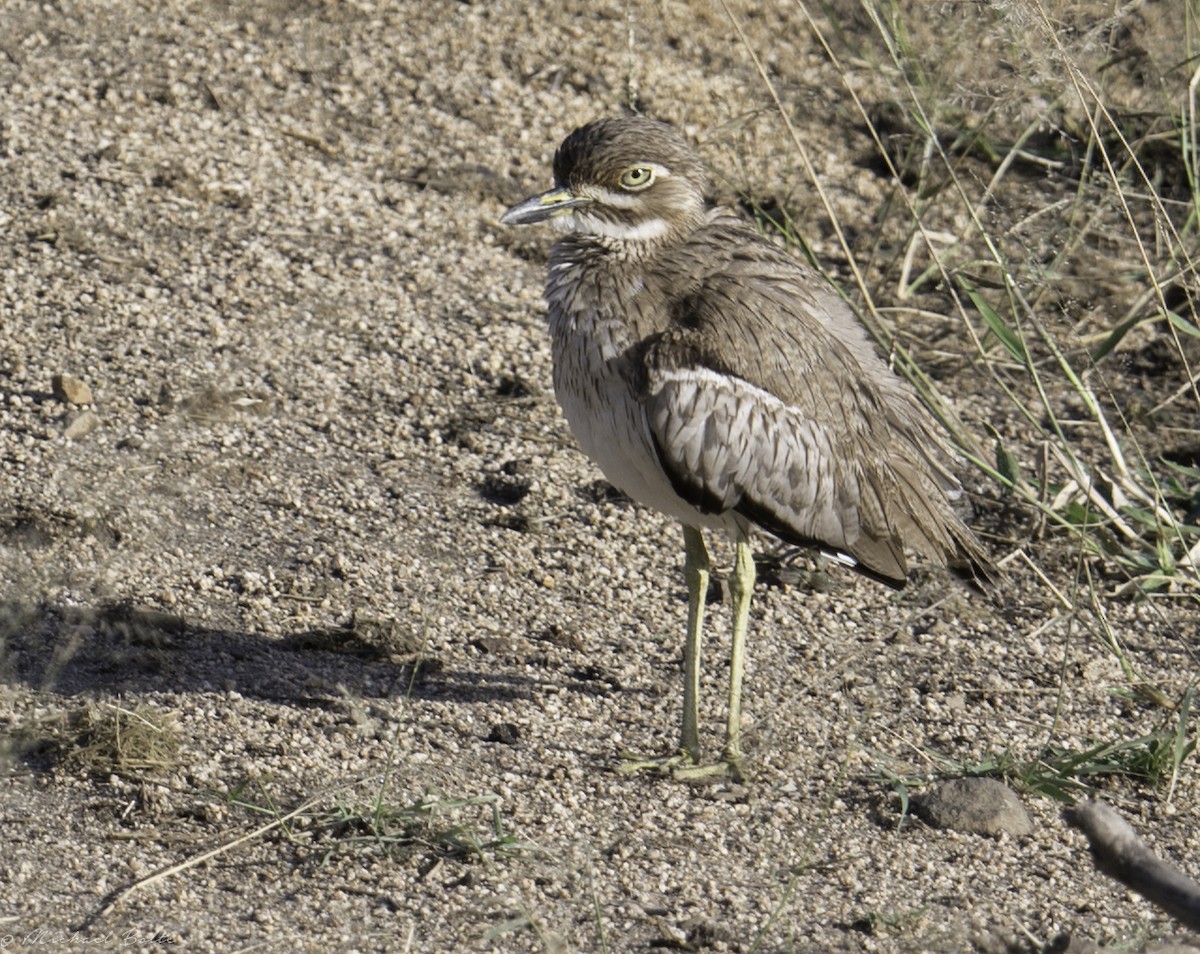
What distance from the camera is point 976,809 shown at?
4109 mm

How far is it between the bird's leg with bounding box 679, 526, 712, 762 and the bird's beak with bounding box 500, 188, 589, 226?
3.01 feet

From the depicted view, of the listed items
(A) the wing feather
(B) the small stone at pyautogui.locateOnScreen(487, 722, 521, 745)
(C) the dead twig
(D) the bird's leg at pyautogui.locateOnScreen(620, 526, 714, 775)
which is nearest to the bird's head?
(A) the wing feather

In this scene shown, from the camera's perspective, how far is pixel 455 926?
11.5 ft

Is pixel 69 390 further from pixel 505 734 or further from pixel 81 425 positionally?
pixel 505 734

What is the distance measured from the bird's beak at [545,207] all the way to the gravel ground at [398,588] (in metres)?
1.16

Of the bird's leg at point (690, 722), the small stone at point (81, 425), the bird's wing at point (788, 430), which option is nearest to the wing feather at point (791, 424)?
the bird's wing at point (788, 430)

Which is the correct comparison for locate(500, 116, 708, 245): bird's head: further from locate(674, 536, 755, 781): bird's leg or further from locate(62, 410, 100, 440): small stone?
locate(62, 410, 100, 440): small stone

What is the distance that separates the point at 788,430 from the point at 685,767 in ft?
3.00

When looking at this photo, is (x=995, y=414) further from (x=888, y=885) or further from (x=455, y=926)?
(x=455, y=926)

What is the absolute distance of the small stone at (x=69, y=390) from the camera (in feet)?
17.0

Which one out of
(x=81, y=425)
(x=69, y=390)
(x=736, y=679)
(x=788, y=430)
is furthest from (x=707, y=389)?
(x=69, y=390)

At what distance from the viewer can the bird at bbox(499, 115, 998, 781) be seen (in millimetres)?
4117

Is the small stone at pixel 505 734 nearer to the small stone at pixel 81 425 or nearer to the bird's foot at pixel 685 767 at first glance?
the bird's foot at pixel 685 767

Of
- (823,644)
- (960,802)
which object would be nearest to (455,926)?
(960,802)
